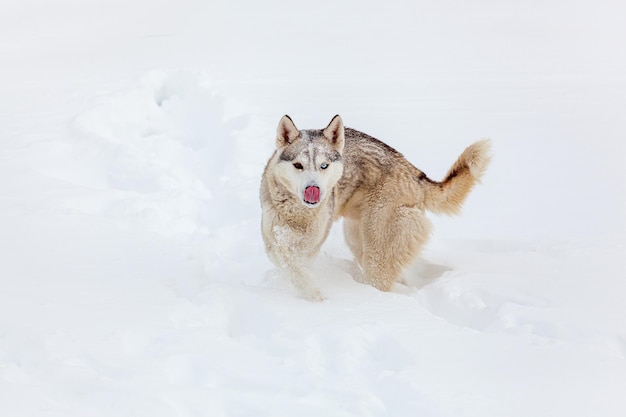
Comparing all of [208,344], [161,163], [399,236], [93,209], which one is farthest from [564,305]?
[161,163]

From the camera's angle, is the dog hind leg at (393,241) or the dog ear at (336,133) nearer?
the dog ear at (336,133)

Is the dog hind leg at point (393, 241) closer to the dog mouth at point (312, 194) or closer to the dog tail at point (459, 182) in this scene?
the dog tail at point (459, 182)

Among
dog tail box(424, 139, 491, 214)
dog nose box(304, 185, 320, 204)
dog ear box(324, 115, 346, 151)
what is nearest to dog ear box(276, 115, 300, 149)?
dog ear box(324, 115, 346, 151)

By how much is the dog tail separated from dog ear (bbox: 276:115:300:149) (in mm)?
1230

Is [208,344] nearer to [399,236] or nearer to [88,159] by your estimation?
[399,236]

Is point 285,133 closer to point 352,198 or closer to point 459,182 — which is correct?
point 352,198

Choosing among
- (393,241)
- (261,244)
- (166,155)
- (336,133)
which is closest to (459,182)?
(393,241)

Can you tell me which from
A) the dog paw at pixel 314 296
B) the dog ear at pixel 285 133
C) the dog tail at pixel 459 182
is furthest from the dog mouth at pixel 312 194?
the dog tail at pixel 459 182

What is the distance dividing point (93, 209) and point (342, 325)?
311 centimetres

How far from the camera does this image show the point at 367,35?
558 inches

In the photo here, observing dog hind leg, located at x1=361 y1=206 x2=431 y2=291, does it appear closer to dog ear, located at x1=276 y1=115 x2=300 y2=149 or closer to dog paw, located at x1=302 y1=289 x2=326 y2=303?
dog paw, located at x1=302 y1=289 x2=326 y2=303

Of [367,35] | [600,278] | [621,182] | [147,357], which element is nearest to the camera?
[147,357]

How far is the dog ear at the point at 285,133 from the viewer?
4.76m

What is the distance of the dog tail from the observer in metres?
5.04
